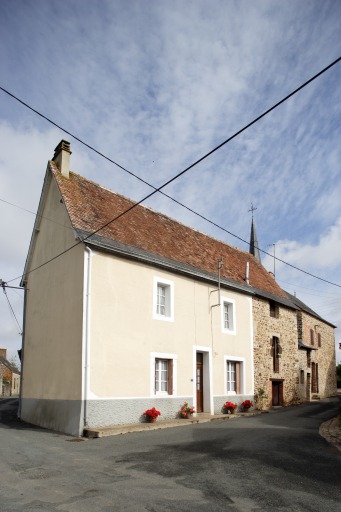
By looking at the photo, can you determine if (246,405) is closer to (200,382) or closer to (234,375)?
(234,375)

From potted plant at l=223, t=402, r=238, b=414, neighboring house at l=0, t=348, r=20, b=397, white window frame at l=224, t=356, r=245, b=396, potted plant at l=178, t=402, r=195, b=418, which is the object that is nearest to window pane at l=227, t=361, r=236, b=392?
white window frame at l=224, t=356, r=245, b=396

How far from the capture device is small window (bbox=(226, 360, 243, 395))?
58.7 ft

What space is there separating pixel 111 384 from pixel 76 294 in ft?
9.23

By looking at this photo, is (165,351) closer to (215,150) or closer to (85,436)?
(85,436)

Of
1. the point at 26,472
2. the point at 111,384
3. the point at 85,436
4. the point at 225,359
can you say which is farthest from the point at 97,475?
the point at 225,359

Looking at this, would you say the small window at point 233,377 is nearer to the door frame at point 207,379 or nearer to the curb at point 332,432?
the door frame at point 207,379

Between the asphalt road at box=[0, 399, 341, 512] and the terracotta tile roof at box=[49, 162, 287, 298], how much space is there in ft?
21.2

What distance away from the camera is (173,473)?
712 centimetres

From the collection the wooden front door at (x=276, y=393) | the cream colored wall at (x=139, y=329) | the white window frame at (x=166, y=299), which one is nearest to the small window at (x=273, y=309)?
the wooden front door at (x=276, y=393)

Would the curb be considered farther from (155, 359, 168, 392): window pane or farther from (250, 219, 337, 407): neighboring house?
(250, 219, 337, 407): neighboring house

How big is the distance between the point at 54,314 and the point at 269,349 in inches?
410

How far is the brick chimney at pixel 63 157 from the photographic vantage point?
52.8 feet

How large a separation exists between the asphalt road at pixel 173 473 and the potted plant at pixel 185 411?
10.7 ft

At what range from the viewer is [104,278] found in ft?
→ 43.9
